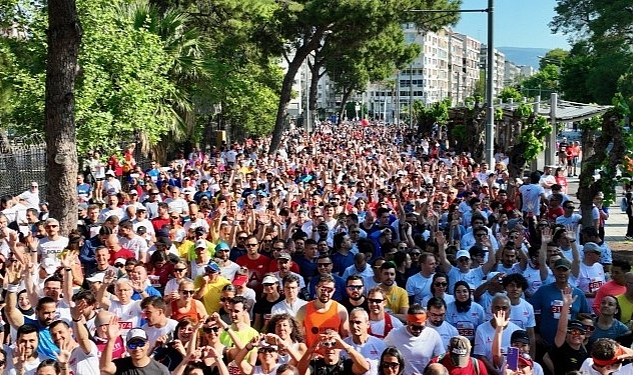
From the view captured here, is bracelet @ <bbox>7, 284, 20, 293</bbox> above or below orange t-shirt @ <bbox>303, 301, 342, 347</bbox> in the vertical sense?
above

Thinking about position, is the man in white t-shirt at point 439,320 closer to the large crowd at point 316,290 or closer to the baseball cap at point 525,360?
the large crowd at point 316,290

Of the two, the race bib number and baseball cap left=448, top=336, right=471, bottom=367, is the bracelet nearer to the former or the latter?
baseball cap left=448, top=336, right=471, bottom=367

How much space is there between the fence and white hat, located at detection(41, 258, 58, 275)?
960cm

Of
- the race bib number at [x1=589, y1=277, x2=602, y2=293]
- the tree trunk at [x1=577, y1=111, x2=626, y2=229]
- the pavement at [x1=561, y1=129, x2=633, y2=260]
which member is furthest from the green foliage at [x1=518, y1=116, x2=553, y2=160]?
the race bib number at [x1=589, y1=277, x2=602, y2=293]

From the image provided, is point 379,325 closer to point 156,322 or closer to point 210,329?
point 210,329

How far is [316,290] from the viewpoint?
695 cm

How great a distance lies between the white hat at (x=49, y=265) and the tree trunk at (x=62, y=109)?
3.26 metres

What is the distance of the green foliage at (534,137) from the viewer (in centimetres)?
1762

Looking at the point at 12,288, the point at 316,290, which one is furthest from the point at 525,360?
the point at 12,288

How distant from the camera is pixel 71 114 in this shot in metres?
11.3

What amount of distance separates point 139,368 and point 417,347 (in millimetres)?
2046

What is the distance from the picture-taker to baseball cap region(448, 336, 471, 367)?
5168mm

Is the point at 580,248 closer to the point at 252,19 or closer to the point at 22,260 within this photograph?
the point at 22,260

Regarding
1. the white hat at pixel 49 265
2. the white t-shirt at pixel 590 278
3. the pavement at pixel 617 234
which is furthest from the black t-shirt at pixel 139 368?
the pavement at pixel 617 234
